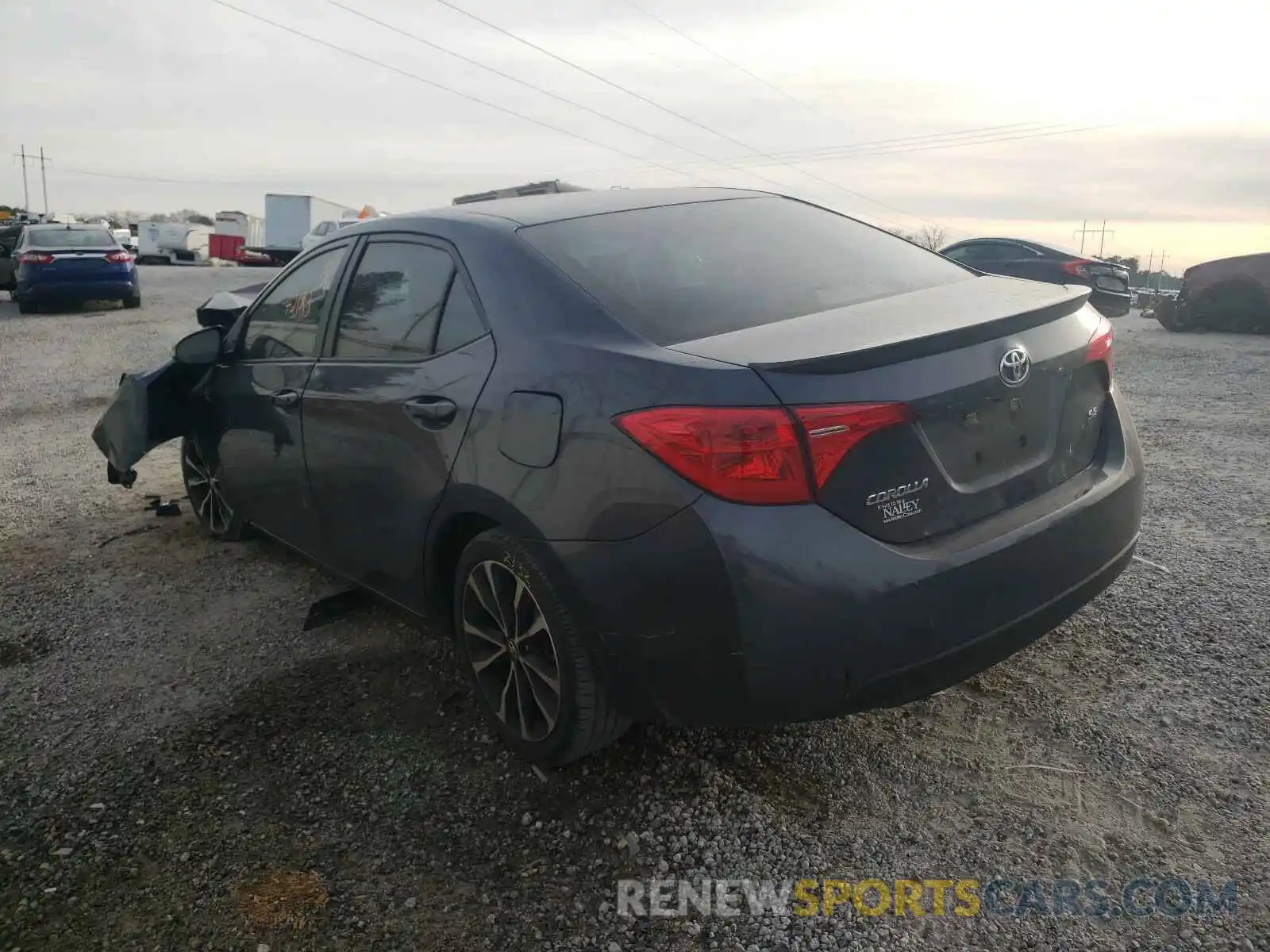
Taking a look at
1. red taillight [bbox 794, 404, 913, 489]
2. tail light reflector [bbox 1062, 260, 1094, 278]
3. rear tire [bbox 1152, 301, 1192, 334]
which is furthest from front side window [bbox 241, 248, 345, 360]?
rear tire [bbox 1152, 301, 1192, 334]

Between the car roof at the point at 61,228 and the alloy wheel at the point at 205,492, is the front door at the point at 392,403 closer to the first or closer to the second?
the alloy wheel at the point at 205,492

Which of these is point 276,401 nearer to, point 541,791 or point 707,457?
point 541,791

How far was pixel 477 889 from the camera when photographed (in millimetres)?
2443

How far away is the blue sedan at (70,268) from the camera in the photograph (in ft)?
56.3

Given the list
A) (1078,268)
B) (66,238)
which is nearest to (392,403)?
(1078,268)

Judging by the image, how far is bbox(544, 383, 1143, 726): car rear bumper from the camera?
87.7 inches

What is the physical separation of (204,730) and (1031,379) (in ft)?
9.18

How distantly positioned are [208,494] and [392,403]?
8.12ft

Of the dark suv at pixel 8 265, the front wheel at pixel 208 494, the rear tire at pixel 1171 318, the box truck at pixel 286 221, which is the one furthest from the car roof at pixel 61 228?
the box truck at pixel 286 221

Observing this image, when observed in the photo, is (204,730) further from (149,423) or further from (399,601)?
(149,423)

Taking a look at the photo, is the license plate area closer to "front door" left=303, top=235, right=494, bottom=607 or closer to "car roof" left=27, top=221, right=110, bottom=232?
"front door" left=303, top=235, right=494, bottom=607

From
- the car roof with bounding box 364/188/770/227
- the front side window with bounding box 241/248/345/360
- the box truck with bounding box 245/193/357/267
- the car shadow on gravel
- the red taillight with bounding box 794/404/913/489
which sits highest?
the box truck with bounding box 245/193/357/267

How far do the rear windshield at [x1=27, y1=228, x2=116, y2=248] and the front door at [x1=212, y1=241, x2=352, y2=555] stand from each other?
16.1 metres

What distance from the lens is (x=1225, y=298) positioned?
49.7 feet
